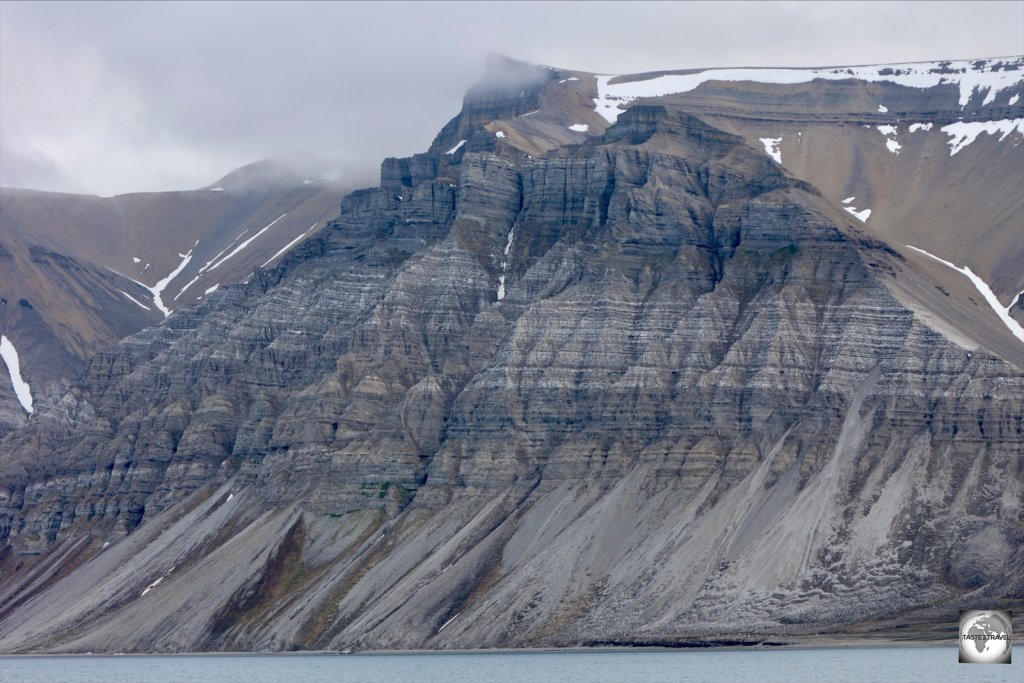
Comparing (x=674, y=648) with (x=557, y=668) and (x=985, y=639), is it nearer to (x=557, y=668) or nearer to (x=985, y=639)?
(x=557, y=668)

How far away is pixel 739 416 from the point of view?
7544 inches

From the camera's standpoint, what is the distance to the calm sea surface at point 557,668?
12706 centimetres

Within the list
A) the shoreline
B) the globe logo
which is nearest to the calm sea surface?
the shoreline

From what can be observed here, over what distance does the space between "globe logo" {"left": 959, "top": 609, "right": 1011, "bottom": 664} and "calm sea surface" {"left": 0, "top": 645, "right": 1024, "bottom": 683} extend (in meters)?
2.77

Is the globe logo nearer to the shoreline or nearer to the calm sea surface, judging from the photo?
the calm sea surface

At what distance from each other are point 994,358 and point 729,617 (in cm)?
3817

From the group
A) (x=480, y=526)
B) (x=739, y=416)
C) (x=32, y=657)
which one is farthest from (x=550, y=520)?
(x=32, y=657)

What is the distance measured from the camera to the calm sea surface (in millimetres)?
127062

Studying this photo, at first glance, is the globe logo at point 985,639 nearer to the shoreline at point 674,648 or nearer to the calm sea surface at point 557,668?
the calm sea surface at point 557,668

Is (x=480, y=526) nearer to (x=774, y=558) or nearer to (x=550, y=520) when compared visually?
(x=550, y=520)

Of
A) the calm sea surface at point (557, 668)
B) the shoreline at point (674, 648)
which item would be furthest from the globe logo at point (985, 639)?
the shoreline at point (674, 648)

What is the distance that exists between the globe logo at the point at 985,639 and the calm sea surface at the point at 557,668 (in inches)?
109

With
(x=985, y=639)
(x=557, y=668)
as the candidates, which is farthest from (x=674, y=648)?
(x=985, y=639)

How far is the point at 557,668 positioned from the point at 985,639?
39382 millimetres
